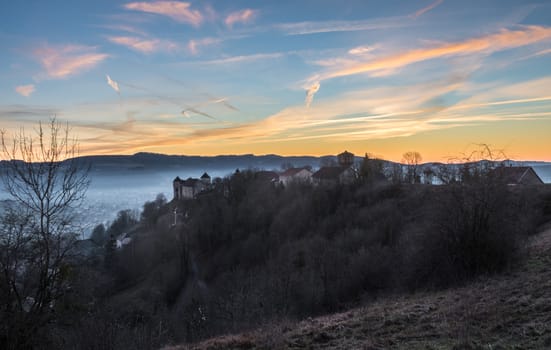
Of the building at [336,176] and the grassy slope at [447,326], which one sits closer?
the grassy slope at [447,326]

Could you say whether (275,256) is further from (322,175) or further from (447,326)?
(447,326)

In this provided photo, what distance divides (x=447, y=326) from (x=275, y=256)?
97.5 ft

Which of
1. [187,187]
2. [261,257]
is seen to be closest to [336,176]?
[261,257]

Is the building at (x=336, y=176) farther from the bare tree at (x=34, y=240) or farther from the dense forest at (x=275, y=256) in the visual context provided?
the bare tree at (x=34, y=240)

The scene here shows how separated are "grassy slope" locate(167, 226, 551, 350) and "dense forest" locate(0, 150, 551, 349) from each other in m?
2.84

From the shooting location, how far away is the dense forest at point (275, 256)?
33.2 ft

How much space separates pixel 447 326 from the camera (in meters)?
7.17

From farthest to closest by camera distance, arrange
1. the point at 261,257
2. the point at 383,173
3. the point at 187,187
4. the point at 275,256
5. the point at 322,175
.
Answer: the point at 187,187
the point at 322,175
the point at 383,173
the point at 261,257
the point at 275,256

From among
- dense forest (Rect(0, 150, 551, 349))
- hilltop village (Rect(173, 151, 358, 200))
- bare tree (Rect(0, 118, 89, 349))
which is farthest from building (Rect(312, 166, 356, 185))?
bare tree (Rect(0, 118, 89, 349))

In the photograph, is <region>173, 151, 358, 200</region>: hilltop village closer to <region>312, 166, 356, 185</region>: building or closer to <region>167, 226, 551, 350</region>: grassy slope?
<region>312, 166, 356, 185</region>: building

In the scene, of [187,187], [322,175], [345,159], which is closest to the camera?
[322,175]

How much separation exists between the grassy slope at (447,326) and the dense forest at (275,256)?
284 centimetres

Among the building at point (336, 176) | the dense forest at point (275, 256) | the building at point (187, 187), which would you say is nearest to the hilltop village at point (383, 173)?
the building at point (336, 176)

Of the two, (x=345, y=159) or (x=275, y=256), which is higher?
(x=345, y=159)
